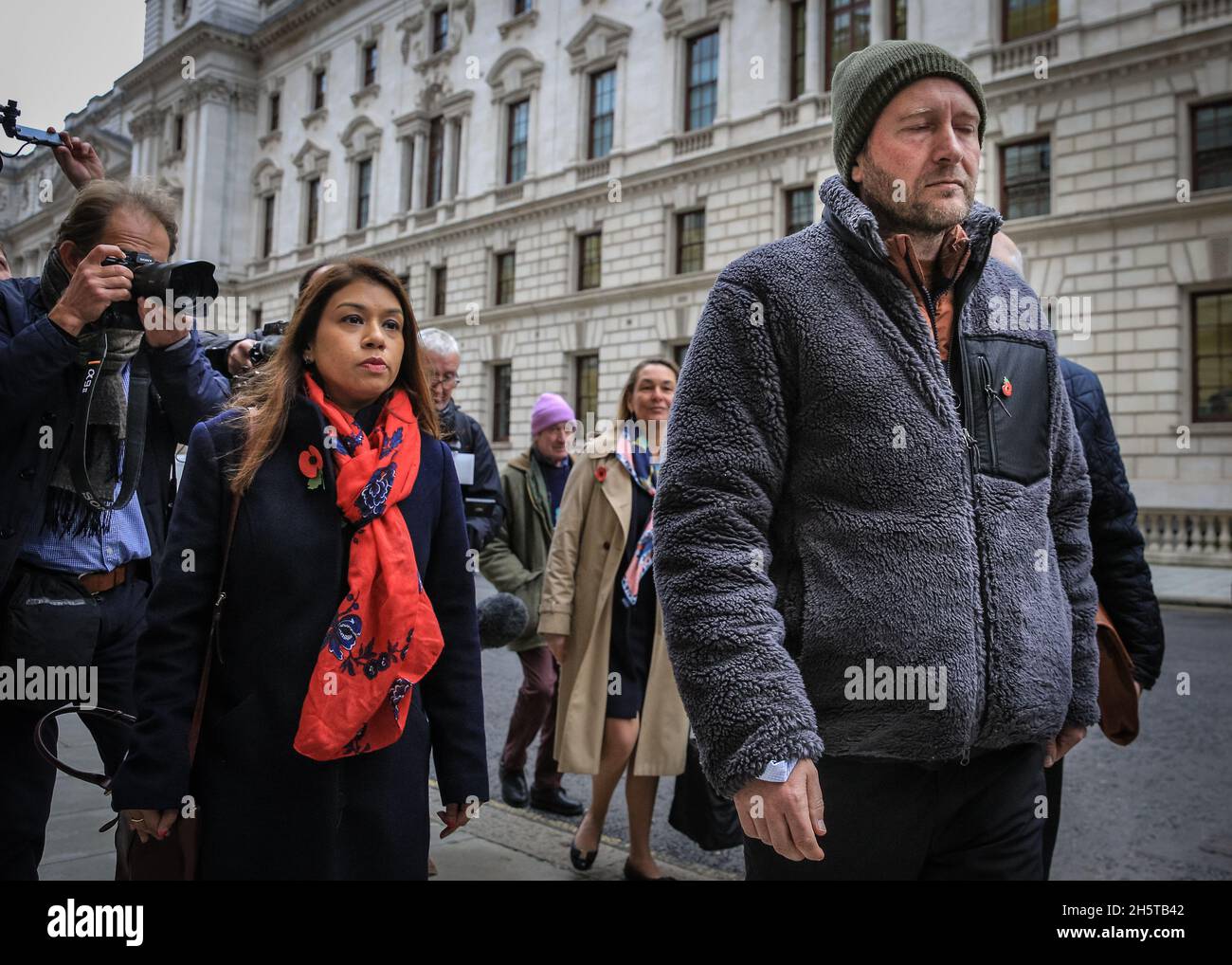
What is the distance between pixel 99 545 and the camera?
9.23 ft

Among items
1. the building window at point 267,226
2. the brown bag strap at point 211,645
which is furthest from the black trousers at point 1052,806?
the building window at point 267,226

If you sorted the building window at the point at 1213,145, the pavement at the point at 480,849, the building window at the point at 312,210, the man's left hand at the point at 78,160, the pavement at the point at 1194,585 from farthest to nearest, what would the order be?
the building window at the point at 312,210
the building window at the point at 1213,145
the pavement at the point at 1194,585
the pavement at the point at 480,849
the man's left hand at the point at 78,160

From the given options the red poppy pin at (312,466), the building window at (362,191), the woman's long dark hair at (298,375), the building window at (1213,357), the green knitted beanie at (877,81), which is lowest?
the red poppy pin at (312,466)

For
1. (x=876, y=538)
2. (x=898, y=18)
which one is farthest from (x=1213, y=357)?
(x=876, y=538)

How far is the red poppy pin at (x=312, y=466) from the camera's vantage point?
231 centimetres

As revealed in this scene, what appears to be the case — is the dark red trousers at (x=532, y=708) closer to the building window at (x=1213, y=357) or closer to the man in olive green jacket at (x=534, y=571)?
the man in olive green jacket at (x=534, y=571)

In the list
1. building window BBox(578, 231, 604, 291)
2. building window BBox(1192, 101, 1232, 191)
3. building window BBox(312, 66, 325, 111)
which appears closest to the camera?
building window BBox(1192, 101, 1232, 191)

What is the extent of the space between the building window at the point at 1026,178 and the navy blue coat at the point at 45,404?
18651 millimetres

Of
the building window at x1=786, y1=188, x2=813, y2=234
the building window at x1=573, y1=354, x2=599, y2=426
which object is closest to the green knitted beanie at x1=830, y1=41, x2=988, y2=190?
the building window at x1=786, y1=188, x2=813, y2=234

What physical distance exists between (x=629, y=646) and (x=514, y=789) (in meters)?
1.31

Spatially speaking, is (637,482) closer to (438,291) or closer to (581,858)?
(581,858)

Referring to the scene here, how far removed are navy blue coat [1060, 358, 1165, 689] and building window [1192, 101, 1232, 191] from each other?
17.2 m

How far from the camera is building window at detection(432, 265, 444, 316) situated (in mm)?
31844

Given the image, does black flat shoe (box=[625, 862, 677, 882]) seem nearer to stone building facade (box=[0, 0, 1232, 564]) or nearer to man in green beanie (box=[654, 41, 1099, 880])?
man in green beanie (box=[654, 41, 1099, 880])
